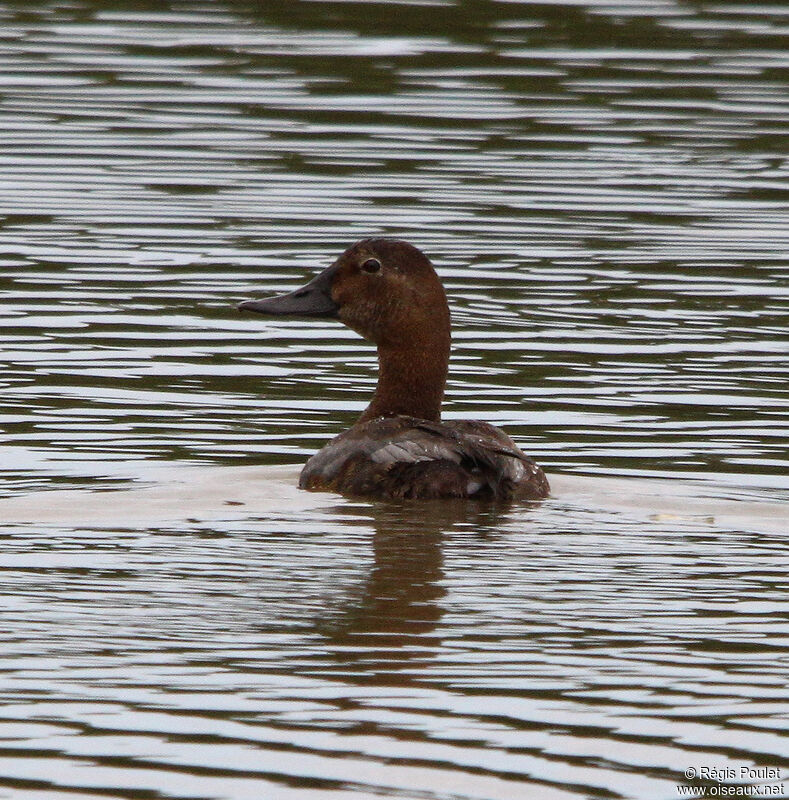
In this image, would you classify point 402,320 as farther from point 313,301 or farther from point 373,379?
point 373,379

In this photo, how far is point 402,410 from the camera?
32.5ft

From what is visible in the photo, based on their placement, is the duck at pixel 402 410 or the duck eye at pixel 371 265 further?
the duck eye at pixel 371 265

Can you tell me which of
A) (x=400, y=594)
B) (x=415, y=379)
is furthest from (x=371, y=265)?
(x=400, y=594)

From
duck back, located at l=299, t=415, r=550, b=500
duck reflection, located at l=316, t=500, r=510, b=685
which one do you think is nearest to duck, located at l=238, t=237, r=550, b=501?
duck back, located at l=299, t=415, r=550, b=500

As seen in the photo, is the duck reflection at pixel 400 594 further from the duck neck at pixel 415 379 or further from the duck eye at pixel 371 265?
the duck eye at pixel 371 265

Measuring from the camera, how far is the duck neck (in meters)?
9.87

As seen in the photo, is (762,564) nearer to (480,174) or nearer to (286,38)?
(480,174)

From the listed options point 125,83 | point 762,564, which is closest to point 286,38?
point 125,83

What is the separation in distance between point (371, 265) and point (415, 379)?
0.56 meters

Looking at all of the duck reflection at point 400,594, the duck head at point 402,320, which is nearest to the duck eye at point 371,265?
the duck head at point 402,320

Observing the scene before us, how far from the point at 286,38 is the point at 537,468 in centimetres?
1414

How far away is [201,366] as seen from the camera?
11.8m

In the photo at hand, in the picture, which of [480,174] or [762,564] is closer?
[762,564]

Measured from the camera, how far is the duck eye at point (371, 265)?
998 centimetres
